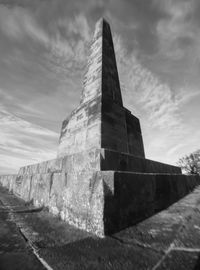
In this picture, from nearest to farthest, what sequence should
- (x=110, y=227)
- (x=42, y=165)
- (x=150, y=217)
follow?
(x=110, y=227), (x=150, y=217), (x=42, y=165)

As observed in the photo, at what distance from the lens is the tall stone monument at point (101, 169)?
167 centimetres

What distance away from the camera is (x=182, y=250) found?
112 cm

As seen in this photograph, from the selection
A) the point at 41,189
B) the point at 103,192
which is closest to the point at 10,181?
the point at 41,189

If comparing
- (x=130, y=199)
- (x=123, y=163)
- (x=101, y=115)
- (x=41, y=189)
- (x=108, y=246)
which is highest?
(x=101, y=115)

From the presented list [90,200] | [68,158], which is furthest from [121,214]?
[68,158]

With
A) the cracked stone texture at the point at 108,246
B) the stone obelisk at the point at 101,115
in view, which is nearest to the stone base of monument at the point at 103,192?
the cracked stone texture at the point at 108,246

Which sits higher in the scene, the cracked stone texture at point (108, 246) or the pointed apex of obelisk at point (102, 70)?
the pointed apex of obelisk at point (102, 70)

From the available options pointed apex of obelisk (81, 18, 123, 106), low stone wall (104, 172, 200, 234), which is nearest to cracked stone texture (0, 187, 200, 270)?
low stone wall (104, 172, 200, 234)

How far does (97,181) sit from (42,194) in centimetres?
174

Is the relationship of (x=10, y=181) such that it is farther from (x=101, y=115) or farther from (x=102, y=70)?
(x=102, y=70)

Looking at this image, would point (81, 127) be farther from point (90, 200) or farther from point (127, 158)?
point (90, 200)

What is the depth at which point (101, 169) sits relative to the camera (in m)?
2.10

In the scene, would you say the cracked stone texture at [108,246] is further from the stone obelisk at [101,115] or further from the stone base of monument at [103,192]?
the stone obelisk at [101,115]

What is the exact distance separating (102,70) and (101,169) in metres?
3.14
